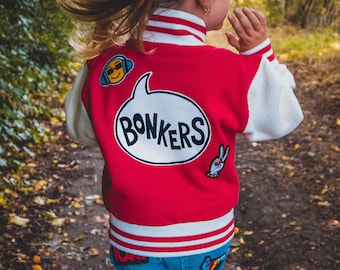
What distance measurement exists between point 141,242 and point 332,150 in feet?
10.8

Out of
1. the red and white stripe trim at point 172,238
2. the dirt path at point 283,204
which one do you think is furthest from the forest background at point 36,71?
the red and white stripe trim at point 172,238

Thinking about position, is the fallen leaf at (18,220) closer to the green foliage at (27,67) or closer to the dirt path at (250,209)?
the dirt path at (250,209)

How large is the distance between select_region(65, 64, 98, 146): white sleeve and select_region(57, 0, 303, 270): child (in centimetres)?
8

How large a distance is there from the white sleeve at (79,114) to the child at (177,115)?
8 centimetres

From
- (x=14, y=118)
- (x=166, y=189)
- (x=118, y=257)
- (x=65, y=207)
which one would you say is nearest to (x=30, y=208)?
(x=65, y=207)

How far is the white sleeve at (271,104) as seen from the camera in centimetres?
148

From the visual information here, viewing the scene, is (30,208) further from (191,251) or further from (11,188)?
(191,251)

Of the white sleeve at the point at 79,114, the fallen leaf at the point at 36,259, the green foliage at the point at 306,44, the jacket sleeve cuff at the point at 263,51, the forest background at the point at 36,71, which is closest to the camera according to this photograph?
the jacket sleeve cuff at the point at 263,51

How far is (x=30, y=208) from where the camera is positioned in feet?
12.4

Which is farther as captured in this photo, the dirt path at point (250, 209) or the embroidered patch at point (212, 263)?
the dirt path at point (250, 209)

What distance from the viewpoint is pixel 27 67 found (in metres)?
4.79

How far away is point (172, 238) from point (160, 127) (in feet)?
1.14

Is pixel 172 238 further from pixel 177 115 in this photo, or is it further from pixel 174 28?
pixel 174 28

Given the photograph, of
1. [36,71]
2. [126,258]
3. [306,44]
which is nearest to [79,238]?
[126,258]
